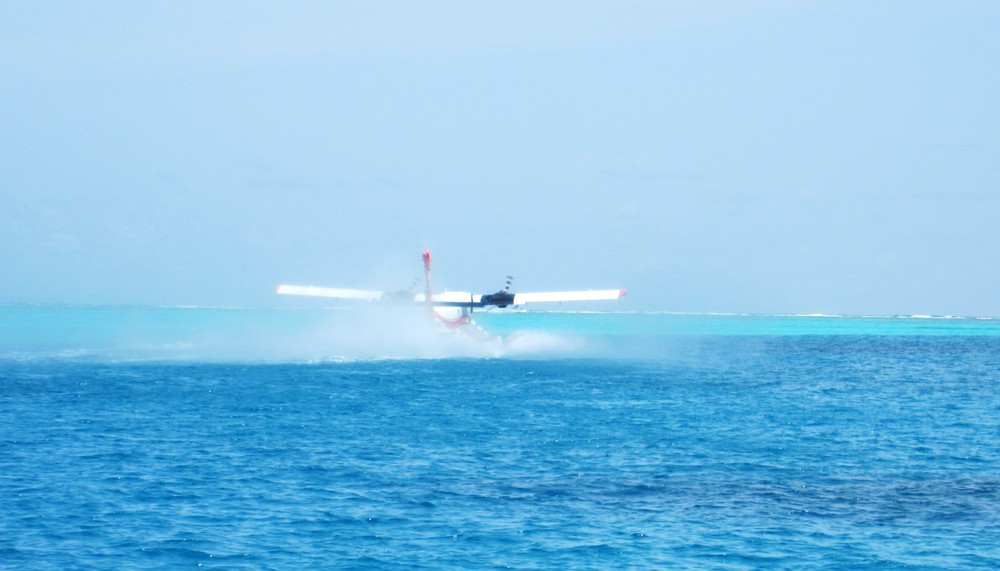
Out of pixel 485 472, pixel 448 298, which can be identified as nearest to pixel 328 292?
pixel 448 298

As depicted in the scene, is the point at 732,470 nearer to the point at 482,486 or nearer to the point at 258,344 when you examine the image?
the point at 482,486

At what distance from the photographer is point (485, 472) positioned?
114 feet

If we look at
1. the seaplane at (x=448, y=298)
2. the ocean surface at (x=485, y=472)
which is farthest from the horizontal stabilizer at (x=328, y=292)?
the ocean surface at (x=485, y=472)

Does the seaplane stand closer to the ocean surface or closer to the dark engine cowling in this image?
the dark engine cowling

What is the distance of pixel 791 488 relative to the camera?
32.7m

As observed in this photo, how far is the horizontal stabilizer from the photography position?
9888cm

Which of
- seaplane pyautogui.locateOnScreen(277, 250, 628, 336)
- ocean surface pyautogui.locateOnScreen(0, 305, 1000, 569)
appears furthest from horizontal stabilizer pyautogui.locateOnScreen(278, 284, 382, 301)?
ocean surface pyautogui.locateOnScreen(0, 305, 1000, 569)

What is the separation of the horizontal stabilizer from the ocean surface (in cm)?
2419

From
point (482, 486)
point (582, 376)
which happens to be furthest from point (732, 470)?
point (582, 376)

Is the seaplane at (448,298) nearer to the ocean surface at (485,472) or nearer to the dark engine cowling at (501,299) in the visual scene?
the dark engine cowling at (501,299)

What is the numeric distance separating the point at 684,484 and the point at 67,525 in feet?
60.7

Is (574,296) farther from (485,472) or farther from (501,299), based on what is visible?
(485,472)

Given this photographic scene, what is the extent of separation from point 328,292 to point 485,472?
2716 inches

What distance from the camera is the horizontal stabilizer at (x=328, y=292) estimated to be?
98875 millimetres
